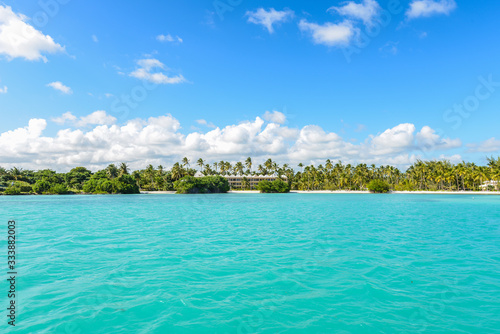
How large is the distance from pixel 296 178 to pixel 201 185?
6885cm

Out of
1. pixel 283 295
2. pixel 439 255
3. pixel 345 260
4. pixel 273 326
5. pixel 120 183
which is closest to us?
pixel 273 326

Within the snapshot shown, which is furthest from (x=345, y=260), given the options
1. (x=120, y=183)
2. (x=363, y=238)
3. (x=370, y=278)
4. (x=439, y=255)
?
(x=120, y=183)

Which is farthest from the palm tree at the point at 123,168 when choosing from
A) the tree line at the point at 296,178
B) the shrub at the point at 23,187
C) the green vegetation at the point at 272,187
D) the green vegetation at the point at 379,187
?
the green vegetation at the point at 379,187

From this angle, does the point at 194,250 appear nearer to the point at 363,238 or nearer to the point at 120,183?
the point at 363,238

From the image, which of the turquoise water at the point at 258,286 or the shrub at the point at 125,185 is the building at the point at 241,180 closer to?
the shrub at the point at 125,185

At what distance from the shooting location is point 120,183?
13938cm

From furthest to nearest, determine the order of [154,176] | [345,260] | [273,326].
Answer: [154,176]
[345,260]
[273,326]

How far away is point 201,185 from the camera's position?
146m

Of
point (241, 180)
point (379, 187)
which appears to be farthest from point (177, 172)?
point (379, 187)

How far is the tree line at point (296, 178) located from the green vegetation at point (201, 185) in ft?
11.6

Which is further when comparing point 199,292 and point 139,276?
point 139,276

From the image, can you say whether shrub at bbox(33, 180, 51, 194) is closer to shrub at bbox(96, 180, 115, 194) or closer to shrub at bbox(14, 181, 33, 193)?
shrub at bbox(14, 181, 33, 193)

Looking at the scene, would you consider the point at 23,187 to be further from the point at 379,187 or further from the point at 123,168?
the point at 379,187

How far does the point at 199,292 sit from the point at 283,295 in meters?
3.17
